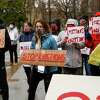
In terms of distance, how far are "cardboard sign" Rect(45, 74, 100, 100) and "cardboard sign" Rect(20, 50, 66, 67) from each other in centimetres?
262

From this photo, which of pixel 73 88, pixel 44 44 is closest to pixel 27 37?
pixel 44 44

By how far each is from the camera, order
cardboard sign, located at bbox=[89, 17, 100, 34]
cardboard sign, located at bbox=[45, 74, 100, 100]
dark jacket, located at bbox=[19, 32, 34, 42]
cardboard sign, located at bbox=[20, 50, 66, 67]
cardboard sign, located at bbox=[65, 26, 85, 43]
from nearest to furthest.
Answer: cardboard sign, located at bbox=[45, 74, 100, 100]
cardboard sign, located at bbox=[20, 50, 66, 67]
cardboard sign, located at bbox=[65, 26, 85, 43]
cardboard sign, located at bbox=[89, 17, 100, 34]
dark jacket, located at bbox=[19, 32, 34, 42]

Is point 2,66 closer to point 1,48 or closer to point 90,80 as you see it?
point 1,48

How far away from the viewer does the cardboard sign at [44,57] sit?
27.1 ft

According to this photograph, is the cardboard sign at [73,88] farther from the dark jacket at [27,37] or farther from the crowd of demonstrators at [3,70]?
the dark jacket at [27,37]

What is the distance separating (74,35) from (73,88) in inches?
150

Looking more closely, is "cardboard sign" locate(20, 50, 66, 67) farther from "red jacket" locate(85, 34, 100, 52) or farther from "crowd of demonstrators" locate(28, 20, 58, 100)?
"red jacket" locate(85, 34, 100, 52)

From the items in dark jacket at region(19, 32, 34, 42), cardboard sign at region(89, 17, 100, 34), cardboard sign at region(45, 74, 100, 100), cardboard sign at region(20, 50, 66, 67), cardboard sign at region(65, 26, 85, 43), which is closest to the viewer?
cardboard sign at region(45, 74, 100, 100)

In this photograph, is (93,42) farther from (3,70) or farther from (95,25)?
(3,70)

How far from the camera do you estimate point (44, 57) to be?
845 centimetres

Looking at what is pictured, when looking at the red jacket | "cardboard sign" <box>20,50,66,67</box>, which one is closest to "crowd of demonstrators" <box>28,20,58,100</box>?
"cardboard sign" <box>20,50,66,67</box>

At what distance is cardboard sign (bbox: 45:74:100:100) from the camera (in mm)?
5367

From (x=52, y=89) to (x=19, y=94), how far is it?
580 centimetres

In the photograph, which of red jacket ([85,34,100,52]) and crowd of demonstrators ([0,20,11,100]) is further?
red jacket ([85,34,100,52])
